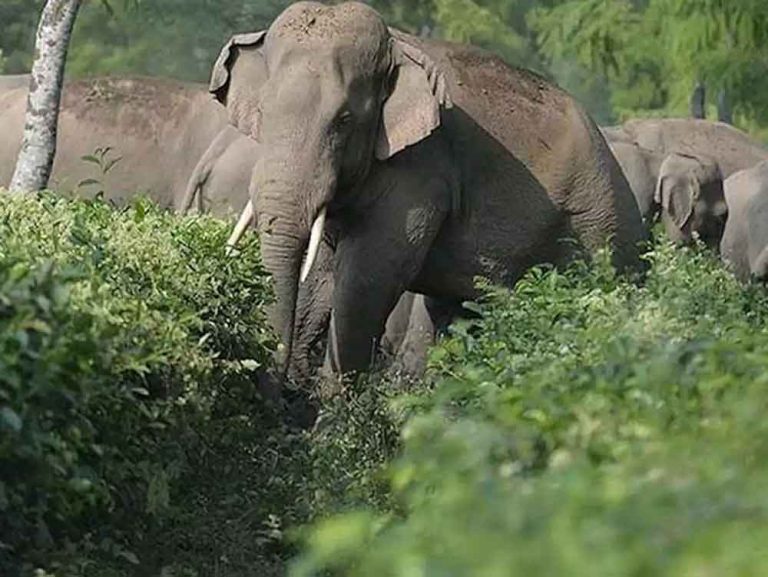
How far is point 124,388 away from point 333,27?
6.13 metres

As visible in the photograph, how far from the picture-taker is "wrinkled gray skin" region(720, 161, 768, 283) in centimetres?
2347

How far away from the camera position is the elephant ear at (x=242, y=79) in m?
14.1

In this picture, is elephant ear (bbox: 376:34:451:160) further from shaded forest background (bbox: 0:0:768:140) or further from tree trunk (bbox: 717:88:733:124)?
tree trunk (bbox: 717:88:733:124)

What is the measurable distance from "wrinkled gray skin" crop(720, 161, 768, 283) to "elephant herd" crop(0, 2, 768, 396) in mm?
7641

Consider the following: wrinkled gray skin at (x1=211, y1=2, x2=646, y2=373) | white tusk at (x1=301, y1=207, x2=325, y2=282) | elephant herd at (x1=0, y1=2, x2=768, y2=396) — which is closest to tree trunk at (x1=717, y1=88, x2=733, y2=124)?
elephant herd at (x1=0, y1=2, x2=768, y2=396)

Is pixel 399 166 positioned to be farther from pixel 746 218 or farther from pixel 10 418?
pixel 746 218

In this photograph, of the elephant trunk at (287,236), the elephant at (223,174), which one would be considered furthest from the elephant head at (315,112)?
the elephant at (223,174)

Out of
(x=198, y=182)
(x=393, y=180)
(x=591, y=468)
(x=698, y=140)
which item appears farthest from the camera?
(x=698, y=140)

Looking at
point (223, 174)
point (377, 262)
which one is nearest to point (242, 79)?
point (377, 262)

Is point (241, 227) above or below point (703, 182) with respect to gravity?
above

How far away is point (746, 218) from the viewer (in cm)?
2406

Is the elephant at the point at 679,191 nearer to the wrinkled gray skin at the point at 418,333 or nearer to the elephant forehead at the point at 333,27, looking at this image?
the wrinkled gray skin at the point at 418,333

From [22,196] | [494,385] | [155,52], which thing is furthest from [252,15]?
[494,385]

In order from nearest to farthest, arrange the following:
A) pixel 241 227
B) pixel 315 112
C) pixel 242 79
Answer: pixel 241 227 → pixel 315 112 → pixel 242 79
